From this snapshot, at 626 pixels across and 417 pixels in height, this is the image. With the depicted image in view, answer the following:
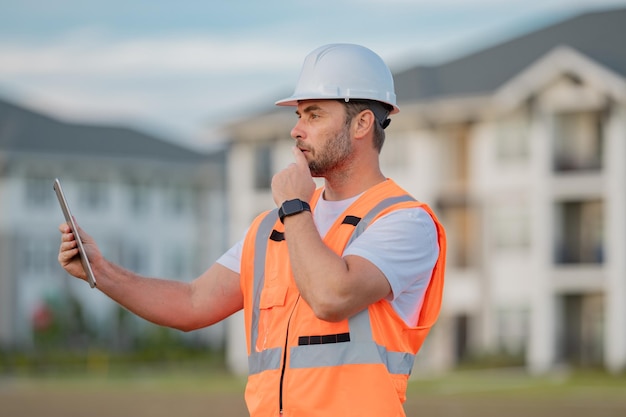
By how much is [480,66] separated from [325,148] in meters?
47.2

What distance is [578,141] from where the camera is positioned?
1763 inches

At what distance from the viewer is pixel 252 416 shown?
13.9 feet

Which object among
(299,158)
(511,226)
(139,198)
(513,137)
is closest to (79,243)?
(299,158)

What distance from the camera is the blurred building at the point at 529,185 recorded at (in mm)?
44156

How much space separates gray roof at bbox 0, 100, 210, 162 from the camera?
236 ft

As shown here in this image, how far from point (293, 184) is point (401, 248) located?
0.38m

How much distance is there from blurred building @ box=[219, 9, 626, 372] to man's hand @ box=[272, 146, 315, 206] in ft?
130

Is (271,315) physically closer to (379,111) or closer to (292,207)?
(292,207)

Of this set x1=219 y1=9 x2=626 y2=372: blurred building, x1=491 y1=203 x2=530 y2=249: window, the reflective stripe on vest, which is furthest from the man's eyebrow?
x1=491 y1=203 x2=530 y2=249: window

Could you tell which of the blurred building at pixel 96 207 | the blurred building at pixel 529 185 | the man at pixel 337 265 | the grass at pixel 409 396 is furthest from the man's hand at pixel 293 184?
the blurred building at pixel 96 207

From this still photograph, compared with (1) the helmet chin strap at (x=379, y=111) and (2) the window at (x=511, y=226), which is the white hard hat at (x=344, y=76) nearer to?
(1) the helmet chin strap at (x=379, y=111)

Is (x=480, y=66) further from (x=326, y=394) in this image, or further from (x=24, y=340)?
(x=326, y=394)

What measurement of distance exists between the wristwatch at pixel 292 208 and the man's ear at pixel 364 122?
38 centimetres

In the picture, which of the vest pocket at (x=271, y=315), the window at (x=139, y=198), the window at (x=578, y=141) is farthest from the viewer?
the window at (x=139, y=198)
